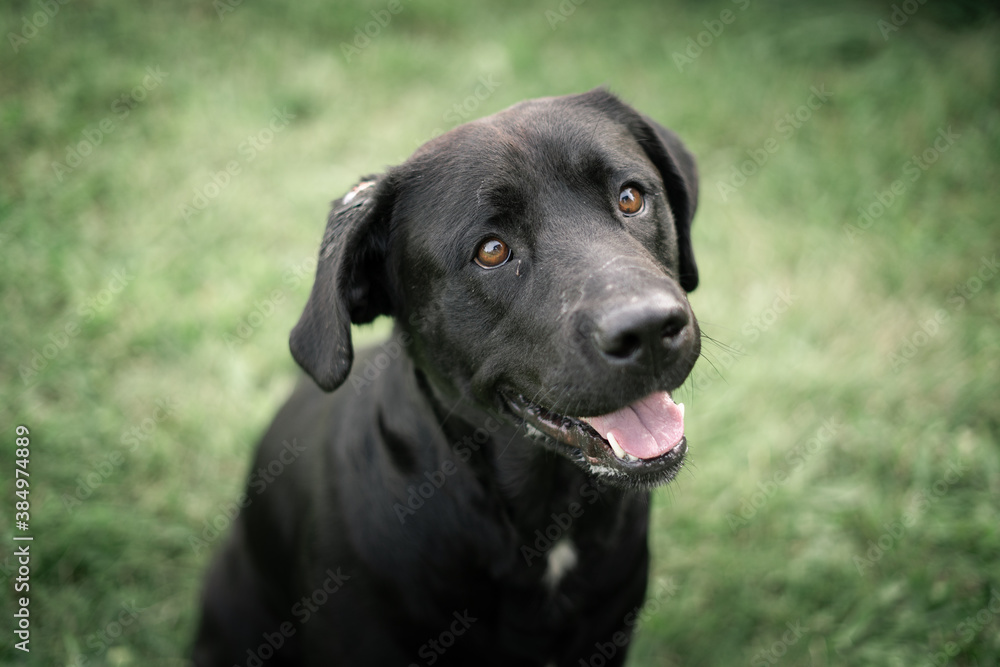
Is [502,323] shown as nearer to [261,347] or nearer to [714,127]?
[261,347]

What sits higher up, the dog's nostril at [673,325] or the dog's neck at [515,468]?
the dog's nostril at [673,325]

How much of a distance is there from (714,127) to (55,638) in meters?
5.76

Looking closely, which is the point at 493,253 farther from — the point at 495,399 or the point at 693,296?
the point at 693,296

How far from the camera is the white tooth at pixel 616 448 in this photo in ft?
6.66

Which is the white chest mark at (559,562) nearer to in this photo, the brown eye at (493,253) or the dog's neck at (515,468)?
the dog's neck at (515,468)

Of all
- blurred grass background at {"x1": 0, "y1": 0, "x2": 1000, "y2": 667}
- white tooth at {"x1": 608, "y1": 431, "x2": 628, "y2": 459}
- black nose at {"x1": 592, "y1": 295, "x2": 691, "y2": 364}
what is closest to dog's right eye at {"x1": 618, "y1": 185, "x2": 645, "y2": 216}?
black nose at {"x1": 592, "y1": 295, "x2": 691, "y2": 364}

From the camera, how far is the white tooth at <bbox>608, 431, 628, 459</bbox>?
2.03 metres

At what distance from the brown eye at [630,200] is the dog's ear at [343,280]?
77 cm

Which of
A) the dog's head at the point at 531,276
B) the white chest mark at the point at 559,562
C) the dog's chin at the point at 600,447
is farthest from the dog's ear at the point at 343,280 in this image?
the white chest mark at the point at 559,562

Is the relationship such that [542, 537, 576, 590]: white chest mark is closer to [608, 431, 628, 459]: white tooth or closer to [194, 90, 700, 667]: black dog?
[194, 90, 700, 667]: black dog

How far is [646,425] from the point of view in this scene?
210cm

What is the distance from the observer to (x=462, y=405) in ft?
7.53

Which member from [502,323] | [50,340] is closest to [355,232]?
[502,323]

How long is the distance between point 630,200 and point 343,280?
0.97 metres
